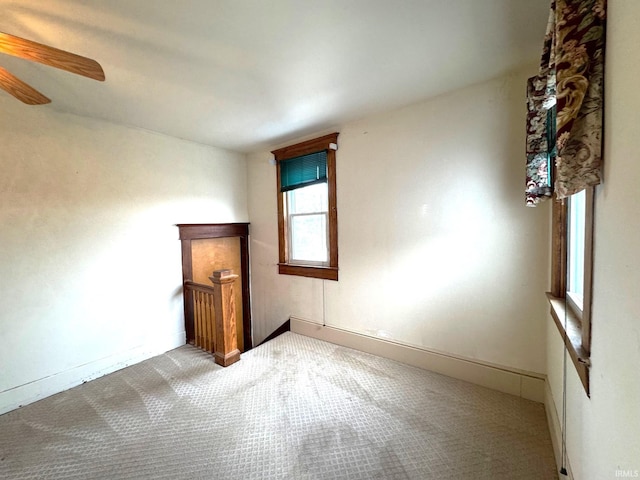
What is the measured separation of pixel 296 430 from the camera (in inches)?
66.4

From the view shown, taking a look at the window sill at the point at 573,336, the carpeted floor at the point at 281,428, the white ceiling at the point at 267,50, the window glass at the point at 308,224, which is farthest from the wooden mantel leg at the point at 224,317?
the window sill at the point at 573,336

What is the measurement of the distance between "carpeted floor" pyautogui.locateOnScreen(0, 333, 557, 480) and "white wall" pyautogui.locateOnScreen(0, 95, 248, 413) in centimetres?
35

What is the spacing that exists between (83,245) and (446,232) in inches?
130

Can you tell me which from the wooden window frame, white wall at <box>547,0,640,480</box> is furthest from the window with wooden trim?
white wall at <box>547,0,640,480</box>

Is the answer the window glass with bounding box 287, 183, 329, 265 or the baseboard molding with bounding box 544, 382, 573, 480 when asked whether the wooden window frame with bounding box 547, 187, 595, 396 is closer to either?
the baseboard molding with bounding box 544, 382, 573, 480

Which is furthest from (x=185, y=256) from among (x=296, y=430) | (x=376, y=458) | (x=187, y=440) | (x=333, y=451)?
(x=376, y=458)

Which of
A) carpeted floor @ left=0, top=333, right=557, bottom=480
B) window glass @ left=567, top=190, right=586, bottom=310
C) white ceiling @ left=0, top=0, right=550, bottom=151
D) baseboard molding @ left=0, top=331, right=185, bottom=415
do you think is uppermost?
white ceiling @ left=0, top=0, right=550, bottom=151

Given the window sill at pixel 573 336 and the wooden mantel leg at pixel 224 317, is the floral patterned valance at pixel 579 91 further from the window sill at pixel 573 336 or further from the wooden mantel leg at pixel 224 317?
the wooden mantel leg at pixel 224 317

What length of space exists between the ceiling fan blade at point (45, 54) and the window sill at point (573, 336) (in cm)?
246

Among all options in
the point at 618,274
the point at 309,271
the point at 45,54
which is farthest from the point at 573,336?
the point at 45,54

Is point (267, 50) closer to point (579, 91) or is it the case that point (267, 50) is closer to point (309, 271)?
point (579, 91)

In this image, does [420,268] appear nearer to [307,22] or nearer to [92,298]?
[307,22]

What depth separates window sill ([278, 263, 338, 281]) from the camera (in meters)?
2.97

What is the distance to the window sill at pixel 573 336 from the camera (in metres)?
1.01
